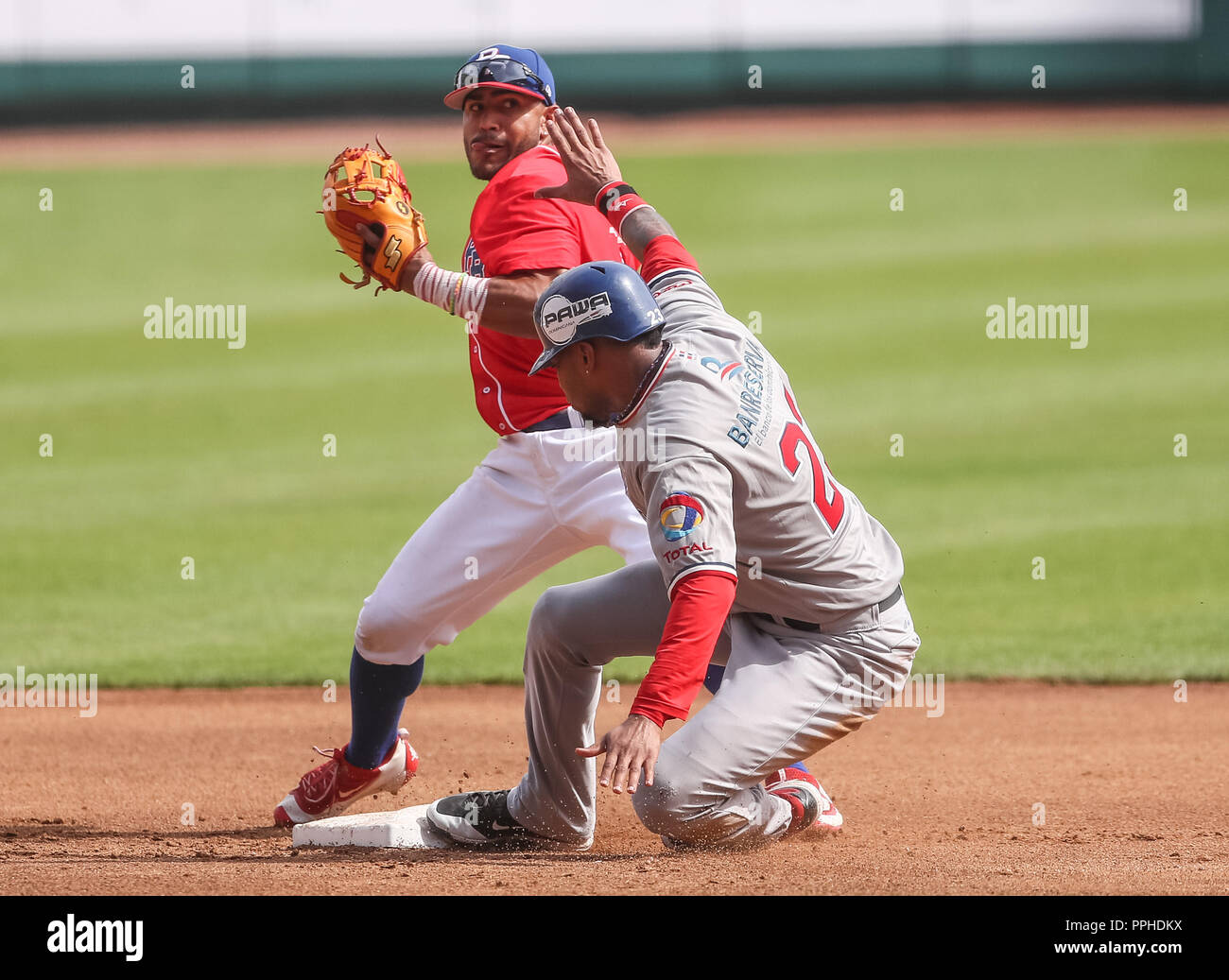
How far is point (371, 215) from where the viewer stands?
459 centimetres

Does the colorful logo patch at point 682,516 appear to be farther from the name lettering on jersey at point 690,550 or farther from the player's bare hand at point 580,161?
the player's bare hand at point 580,161

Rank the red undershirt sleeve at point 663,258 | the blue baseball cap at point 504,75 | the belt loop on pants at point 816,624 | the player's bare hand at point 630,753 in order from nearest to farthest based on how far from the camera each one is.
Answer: the player's bare hand at point 630,753, the belt loop on pants at point 816,624, the red undershirt sleeve at point 663,258, the blue baseball cap at point 504,75

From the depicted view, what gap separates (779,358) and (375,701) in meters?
11.5

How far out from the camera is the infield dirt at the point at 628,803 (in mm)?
3762

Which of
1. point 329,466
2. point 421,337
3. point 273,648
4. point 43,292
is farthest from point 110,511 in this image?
point 43,292

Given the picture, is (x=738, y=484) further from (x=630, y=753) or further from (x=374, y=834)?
(x=374, y=834)

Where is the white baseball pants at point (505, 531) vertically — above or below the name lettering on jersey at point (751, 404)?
below

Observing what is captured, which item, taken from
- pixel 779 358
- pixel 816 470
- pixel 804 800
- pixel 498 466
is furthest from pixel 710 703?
pixel 779 358

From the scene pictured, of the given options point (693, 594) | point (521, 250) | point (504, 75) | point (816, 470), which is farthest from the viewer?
point (504, 75)

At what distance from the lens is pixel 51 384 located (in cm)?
1473

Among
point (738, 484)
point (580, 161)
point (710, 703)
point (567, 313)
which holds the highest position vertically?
point (580, 161)

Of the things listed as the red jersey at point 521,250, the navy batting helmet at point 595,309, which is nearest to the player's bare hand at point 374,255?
the red jersey at point 521,250

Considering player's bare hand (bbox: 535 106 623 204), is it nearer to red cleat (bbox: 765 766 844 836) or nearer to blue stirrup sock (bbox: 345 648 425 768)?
blue stirrup sock (bbox: 345 648 425 768)

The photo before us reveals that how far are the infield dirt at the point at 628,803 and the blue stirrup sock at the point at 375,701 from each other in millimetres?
353
